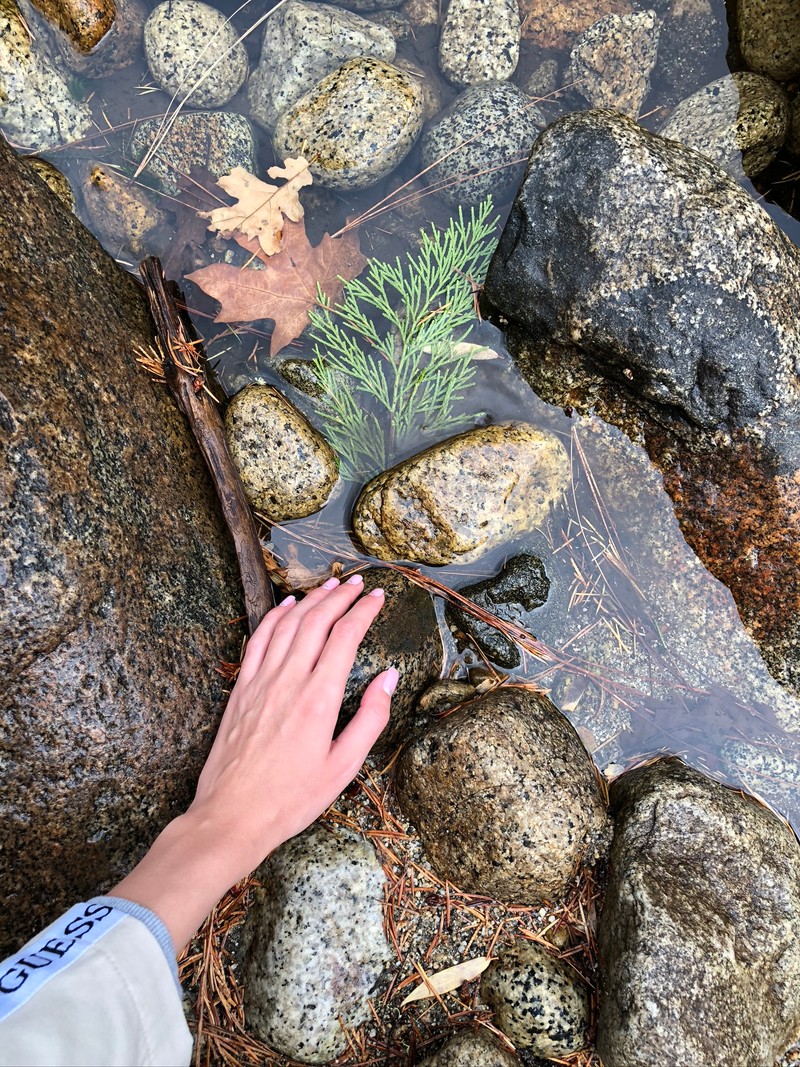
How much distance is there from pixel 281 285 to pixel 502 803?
9.73 feet

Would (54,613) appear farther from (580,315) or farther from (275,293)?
(580,315)

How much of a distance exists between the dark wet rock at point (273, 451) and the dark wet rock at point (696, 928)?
227 centimetres

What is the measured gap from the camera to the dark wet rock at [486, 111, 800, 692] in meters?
2.98

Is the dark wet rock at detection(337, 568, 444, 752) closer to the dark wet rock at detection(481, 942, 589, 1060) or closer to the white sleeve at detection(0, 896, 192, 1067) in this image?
the dark wet rock at detection(481, 942, 589, 1060)

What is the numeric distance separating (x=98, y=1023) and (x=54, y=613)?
126cm

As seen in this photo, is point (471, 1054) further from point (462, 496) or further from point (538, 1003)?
point (462, 496)

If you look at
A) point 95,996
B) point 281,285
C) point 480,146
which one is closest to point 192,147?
point 281,285

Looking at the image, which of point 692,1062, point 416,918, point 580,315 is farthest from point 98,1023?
point 580,315

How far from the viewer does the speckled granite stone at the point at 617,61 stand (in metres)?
4.29

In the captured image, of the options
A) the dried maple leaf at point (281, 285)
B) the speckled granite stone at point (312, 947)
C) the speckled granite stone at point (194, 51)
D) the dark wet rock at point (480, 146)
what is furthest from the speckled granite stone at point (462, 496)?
the speckled granite stone at point (194, 51)

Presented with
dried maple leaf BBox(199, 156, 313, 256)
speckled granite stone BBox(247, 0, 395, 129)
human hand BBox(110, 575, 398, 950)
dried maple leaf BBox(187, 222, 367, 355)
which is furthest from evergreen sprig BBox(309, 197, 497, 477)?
speckled granite stone BBox(247, 0, 395, 129)

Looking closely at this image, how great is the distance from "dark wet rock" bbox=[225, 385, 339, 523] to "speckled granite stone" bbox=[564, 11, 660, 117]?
3.04 m

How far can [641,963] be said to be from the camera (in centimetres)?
275

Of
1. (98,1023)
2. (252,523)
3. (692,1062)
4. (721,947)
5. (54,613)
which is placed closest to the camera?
(98,1023)
